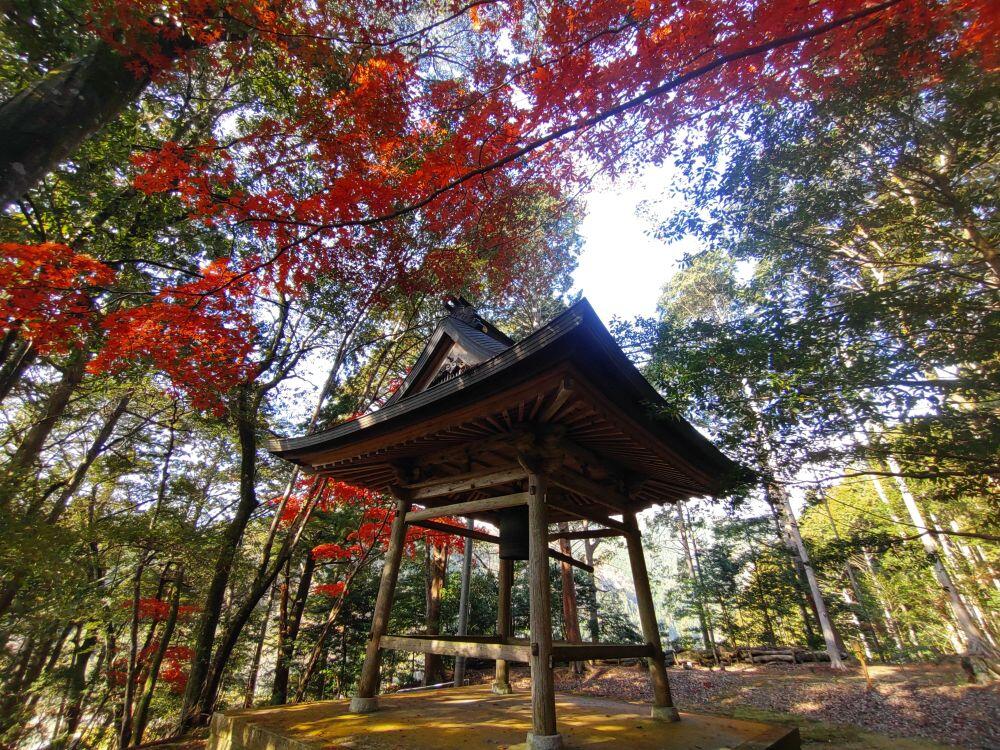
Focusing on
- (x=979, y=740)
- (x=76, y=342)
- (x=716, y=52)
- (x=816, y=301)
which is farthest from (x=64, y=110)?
(x=979, y=740)

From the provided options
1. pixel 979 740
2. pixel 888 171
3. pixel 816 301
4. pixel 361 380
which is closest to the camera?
pixel 816 301

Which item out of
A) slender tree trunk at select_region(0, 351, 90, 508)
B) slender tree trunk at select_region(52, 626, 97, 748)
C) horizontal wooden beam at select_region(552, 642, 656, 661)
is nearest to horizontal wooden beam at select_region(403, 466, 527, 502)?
horizontal wooden beam at select_region(552, 642, 656, 661)

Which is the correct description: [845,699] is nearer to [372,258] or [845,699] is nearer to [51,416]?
[372,258]

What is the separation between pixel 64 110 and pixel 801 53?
9678 mm

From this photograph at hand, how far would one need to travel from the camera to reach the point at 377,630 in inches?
201

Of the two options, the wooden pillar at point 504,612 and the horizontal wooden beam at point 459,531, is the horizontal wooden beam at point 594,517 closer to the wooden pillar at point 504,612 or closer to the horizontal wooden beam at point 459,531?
the horizontal wooden beam at point 459,531

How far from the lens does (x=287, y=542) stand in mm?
9305

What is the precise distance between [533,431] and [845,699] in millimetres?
12471

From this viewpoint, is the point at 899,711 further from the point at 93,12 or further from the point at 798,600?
the point at 93,12

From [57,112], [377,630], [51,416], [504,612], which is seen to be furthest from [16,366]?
[504,612]

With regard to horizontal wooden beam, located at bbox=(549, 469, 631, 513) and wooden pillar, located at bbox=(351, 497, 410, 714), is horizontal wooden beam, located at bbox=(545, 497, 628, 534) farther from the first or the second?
wooden pillar, located at bbox=(351, 497, 410, 714)

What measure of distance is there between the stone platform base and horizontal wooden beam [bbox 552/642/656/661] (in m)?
0.69

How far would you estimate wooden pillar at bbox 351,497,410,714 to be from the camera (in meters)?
4.96

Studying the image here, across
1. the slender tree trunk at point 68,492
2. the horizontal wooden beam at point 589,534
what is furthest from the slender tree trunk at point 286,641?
the horizontal wooden beam at point 589,534
